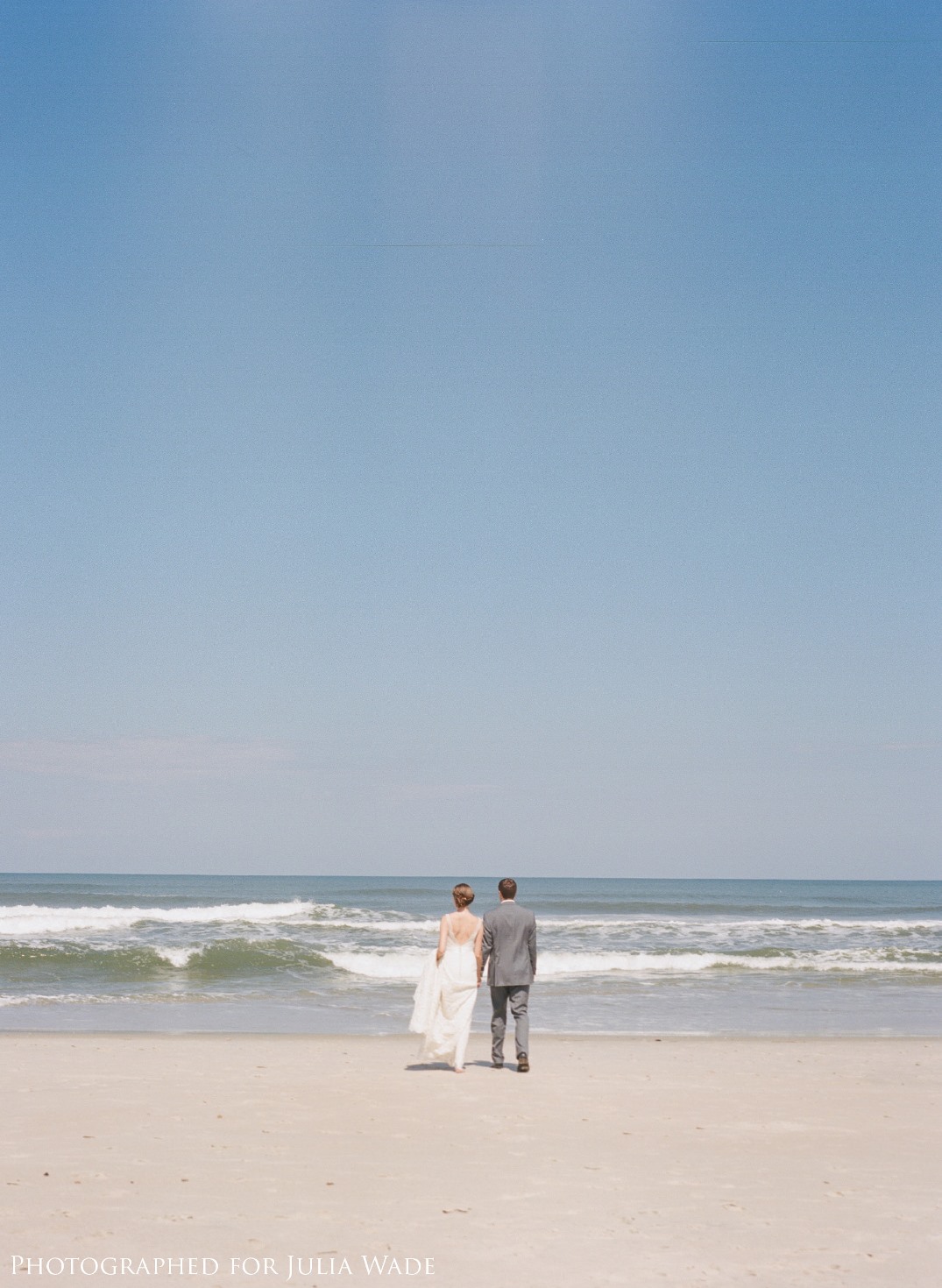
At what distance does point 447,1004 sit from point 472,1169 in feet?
11.4

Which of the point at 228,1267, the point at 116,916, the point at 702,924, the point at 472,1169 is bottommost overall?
the point at 702,924

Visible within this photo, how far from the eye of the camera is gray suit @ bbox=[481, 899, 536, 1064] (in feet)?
34.7

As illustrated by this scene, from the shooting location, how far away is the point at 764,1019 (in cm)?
1502

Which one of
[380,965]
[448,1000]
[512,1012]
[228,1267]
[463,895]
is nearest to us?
[228,1267]

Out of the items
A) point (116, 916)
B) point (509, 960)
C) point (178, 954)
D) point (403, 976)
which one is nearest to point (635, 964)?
point (403, 976)

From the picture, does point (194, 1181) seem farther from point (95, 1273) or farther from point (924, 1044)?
point (924, 1044)

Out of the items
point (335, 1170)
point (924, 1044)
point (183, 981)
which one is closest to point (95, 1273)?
point (335, 1170)

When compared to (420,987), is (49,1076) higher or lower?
lower

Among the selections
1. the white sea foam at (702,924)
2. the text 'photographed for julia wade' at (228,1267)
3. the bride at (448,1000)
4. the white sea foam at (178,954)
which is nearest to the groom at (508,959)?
the bride at (448,1000)

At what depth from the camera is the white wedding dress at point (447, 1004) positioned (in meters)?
10.3

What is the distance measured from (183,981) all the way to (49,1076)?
962cm

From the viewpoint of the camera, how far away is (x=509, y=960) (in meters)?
10.6

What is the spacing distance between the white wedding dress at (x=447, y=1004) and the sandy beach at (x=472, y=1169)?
0.89 ft

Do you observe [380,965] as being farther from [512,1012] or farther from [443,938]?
[443,938]
